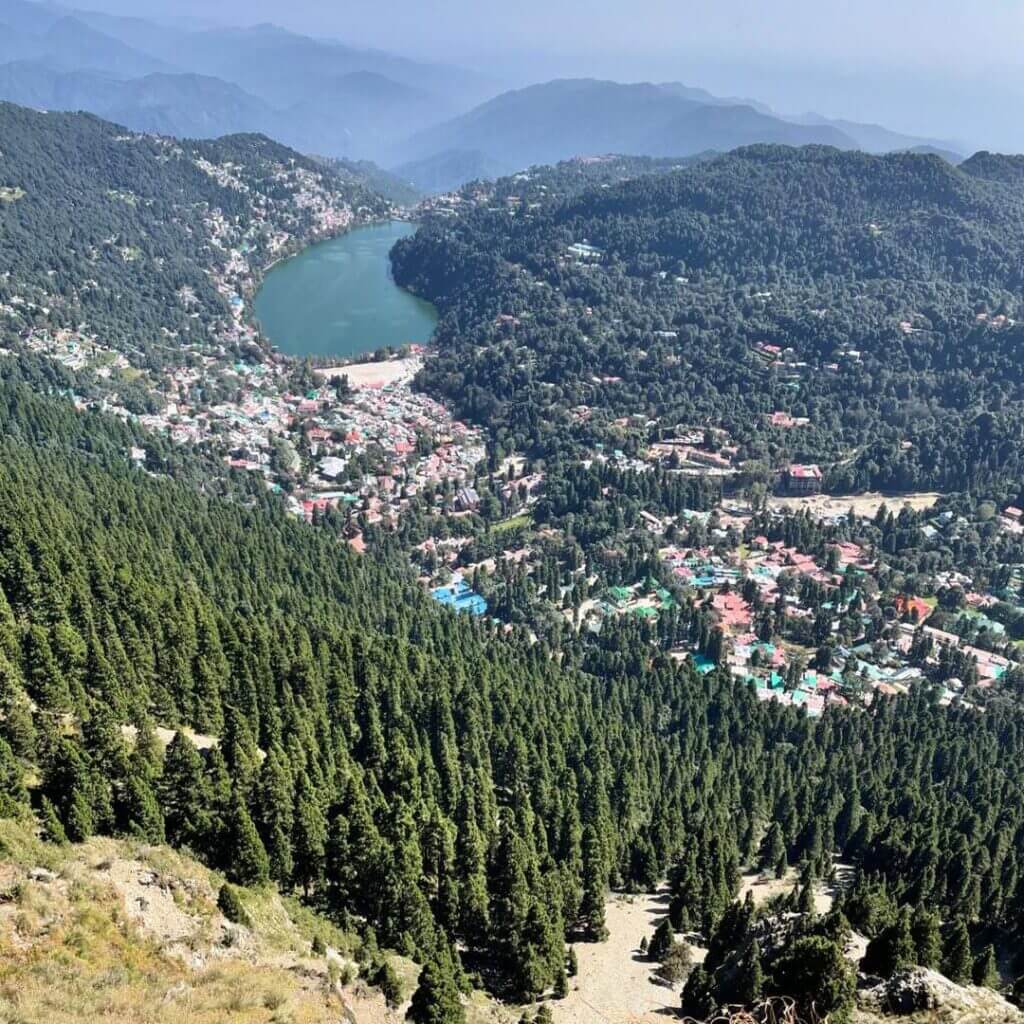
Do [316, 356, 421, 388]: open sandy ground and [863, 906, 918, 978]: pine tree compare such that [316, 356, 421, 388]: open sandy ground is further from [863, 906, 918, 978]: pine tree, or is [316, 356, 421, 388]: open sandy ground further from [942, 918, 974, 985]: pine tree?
[863, 906, 918, 978]: pine tree

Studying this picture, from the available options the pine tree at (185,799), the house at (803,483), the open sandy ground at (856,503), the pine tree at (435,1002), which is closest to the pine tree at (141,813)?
the pine tree at (185,799)

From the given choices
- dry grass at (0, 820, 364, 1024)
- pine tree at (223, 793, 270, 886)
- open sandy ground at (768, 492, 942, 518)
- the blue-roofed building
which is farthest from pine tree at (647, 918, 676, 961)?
open sandy ground at (768, 492, 942, 518)

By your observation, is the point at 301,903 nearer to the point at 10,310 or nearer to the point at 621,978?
the point at 621,978

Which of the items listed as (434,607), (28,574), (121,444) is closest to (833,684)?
(434,607)

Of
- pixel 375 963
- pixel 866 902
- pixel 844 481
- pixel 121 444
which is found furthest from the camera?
pixel 844 481

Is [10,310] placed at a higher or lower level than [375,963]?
higher

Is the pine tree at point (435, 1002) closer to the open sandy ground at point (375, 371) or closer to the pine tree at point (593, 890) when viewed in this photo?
the pine tree at point (593, 890)

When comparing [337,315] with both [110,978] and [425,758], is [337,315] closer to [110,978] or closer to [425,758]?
[425,758]

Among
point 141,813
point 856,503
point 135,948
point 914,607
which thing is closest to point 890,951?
point 135,948
